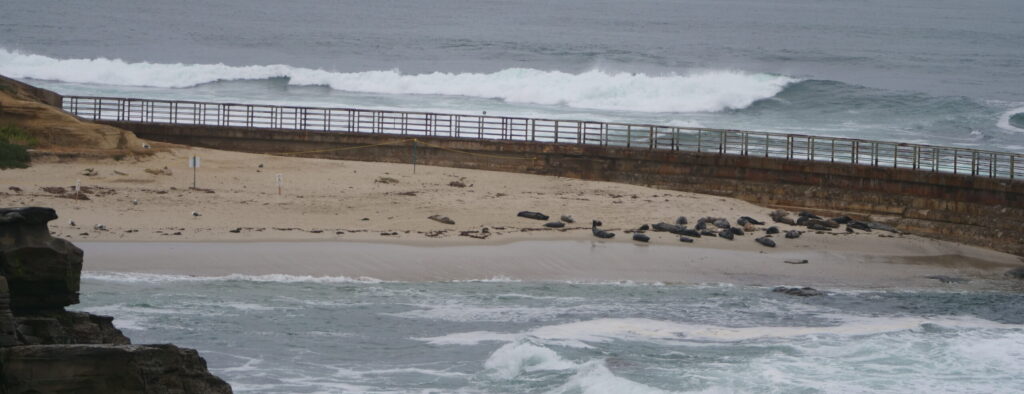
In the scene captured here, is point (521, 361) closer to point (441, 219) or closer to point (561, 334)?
point (561, 334)

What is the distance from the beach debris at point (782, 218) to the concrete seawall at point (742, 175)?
4.67 feet

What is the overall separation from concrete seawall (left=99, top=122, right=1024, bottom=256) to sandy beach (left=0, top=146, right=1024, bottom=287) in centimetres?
76

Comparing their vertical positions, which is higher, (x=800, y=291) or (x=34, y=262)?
(x=34, y=262)

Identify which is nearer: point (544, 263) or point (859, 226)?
point (544, 263)

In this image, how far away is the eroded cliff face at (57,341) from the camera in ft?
32.5

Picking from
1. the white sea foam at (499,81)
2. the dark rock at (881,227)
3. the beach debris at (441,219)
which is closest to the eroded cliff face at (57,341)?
the beach debris at (441,219)

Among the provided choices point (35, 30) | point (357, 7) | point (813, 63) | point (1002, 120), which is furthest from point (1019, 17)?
point (35, 30)

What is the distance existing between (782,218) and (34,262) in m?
19.5

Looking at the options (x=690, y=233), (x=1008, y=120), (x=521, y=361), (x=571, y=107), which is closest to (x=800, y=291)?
(x=690, y=233)

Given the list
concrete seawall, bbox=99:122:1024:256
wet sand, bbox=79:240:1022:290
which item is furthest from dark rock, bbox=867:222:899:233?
wet sand, bbox=79:240:1022:290

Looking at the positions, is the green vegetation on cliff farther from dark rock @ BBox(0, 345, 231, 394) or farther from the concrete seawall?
dark rock @ BBox(0, 345, 231, 394)

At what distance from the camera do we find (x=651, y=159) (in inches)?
1253

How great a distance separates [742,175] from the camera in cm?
3081

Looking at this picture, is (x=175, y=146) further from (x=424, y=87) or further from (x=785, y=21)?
(x=785, y=21)
